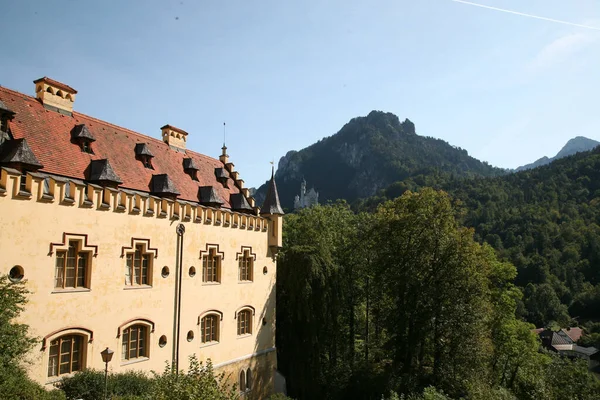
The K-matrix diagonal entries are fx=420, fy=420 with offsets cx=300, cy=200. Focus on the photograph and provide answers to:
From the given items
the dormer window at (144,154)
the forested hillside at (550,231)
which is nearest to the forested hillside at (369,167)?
the forested hillside at (550,231)

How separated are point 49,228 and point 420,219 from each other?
21094 millimetres

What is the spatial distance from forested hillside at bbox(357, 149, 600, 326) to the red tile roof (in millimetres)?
62554

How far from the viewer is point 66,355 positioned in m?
14.9

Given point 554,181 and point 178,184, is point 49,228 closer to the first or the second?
point 178,184

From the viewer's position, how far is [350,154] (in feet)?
641

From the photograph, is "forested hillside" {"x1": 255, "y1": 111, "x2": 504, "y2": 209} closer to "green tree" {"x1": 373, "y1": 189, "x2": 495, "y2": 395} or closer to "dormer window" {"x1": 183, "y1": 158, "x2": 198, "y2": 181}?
"green tree" {"x1": 373, "y1": 189, "x2": 495, "y2": 395}

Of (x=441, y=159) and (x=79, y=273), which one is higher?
(x=441, y=159)

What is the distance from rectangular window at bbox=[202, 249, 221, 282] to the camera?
21438mm

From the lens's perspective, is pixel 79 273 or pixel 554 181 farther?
pixel 554 181

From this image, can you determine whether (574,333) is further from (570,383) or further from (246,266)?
(246,266)

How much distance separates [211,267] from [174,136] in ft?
28.7

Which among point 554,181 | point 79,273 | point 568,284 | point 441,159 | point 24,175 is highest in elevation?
point 441,159

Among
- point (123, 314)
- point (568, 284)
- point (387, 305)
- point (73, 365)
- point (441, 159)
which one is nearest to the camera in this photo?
point (73, 365)

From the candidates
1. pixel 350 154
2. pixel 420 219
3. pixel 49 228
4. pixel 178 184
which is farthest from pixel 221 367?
pixel 350 154
